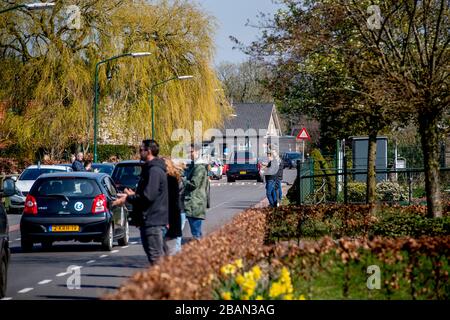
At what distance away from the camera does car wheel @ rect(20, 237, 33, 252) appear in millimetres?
18672

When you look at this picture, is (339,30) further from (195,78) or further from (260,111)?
(260,111)

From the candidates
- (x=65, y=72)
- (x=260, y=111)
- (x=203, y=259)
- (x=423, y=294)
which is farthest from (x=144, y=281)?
(x=260, y=111)

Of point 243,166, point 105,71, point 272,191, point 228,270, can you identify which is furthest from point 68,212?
point 243,166

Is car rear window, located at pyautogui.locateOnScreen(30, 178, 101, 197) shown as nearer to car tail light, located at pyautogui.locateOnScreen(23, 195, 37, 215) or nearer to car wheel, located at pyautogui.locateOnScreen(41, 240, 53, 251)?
car tail light, located at pyautogui.locateOnScreen(23, 195, 37, 215)

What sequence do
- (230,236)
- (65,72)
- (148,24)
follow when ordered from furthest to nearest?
(148,24) → (65,72) → (230,236)

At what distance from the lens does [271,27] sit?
1886cm

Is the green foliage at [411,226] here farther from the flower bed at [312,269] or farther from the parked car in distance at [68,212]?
the parked car in distance at [68,212]

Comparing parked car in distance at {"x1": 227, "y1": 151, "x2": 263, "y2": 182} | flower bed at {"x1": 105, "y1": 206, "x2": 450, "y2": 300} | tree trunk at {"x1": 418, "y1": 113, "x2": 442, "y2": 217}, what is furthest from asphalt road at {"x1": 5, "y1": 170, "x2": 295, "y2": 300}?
parked car in distance at {"x1": 227, "y1": 151, "x2": 263, "y2": 182}

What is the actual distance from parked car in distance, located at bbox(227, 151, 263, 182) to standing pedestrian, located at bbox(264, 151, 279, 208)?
33.5 m

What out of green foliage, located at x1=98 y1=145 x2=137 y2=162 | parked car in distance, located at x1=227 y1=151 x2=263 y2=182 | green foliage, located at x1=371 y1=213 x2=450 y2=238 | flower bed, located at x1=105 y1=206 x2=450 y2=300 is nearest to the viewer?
flower bed, located at x1=105 y1=206 x2=450 y2=300

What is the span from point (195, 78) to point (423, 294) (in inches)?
1630

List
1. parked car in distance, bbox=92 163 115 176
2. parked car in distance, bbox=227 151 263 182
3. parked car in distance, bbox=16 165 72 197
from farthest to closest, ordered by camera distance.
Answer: parked car in distance, bbox=227 151 263 182
parked car in distance, bbox=92 163 115 176
parked car in distance, bbox=16 165 72 197

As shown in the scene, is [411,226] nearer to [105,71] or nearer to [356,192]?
[356,192]

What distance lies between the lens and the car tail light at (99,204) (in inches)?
734
